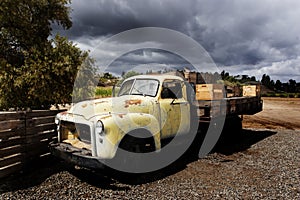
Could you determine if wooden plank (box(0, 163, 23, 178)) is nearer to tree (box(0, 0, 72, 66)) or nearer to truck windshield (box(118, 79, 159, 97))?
truck windshield (box(118, 79, 159, 97))

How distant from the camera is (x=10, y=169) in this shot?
5.16 meters

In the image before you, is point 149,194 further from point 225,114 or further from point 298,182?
point 225,114

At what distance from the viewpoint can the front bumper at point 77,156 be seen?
14.6 ft

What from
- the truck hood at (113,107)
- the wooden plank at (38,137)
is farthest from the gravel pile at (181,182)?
the truck hood at (113,107)

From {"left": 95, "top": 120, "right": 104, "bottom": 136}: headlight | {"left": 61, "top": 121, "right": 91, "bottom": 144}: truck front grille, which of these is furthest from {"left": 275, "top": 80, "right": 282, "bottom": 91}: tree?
{"left": 95, "top": 120, "right": 104, "bottom": 136}: headlight

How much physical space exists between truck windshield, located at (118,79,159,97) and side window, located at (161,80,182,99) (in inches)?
9.0

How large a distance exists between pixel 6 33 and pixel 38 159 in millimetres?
5163

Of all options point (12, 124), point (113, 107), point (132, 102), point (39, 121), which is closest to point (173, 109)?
point (132, 102)

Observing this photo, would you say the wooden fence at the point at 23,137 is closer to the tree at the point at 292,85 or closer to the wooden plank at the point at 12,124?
the wooden plank at the point at 12,124

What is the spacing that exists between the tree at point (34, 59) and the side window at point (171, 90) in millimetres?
3774

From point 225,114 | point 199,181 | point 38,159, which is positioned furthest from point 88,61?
point 199,181

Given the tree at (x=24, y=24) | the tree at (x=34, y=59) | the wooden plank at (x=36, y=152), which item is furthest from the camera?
the tree at (x=24, y=24)

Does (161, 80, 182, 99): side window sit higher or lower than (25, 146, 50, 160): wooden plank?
higher

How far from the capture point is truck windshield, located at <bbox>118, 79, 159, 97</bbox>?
19.5ft
